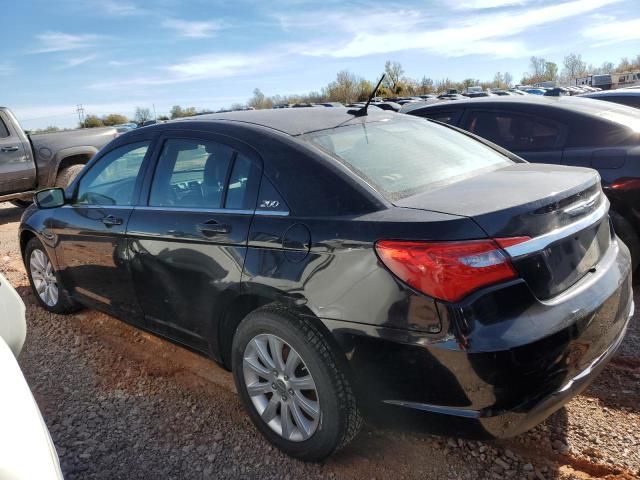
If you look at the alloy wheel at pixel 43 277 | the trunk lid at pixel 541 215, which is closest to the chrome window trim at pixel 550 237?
the trunk lid at pixel 541 215

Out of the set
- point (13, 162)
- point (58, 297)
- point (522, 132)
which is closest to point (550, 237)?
point (522, 132)

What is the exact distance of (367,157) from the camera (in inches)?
102


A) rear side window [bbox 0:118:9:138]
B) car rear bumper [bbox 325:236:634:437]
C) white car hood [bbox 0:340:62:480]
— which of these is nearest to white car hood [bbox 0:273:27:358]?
white car hood [bbox 0:340:62:480]

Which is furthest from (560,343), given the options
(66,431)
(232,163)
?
(66,431)

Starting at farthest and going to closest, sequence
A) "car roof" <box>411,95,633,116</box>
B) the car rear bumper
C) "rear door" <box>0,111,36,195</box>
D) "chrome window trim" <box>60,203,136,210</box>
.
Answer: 1. "rear door" <box>0,111,36,195</box>
2. "car roof" <box>411,95,633,116</box>
3. "chrome window trim" <box>60,203,136,210</box>
4. the car rear bumper

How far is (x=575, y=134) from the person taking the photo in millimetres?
4398

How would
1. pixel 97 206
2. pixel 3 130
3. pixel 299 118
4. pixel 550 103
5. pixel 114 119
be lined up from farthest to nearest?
pixel 114 119, pixel 3 130, pixel 550 103, pixel 97 206, pixel 299 118

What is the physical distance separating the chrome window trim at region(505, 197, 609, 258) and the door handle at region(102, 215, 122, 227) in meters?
2.38

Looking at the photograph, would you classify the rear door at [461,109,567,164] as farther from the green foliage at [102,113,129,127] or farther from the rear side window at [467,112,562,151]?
the green foliage at [102,113,129,127]

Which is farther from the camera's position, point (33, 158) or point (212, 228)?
point (33, 158)

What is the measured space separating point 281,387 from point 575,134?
3.37 m

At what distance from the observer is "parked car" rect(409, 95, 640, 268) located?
4.05 meters

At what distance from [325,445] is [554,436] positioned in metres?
1.13

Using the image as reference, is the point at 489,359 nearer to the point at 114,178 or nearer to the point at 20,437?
the point at 20,437
